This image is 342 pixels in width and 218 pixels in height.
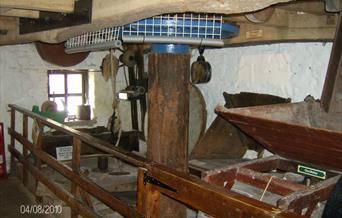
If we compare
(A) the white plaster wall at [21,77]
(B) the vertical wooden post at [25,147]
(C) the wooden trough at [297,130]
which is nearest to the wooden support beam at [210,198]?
(C) the wooden trough at [297,130]

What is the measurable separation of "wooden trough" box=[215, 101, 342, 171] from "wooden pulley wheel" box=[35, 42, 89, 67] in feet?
11.5

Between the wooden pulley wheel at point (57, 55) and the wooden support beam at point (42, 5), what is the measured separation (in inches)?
122

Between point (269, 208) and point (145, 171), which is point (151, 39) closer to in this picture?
point (145, 171)

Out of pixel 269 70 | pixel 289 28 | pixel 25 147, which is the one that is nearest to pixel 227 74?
pixel 269 70

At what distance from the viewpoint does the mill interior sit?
1591mm

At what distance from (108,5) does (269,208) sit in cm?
109

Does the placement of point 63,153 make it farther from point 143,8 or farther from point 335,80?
point 143,8

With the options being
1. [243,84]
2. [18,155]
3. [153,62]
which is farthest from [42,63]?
[153,62]

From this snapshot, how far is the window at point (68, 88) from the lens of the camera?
5176 millimetres

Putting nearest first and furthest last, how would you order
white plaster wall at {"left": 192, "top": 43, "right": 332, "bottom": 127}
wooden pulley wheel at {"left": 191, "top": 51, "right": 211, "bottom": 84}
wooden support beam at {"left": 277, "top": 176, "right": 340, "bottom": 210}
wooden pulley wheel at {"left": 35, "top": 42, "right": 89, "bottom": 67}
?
wooden support beam at {"left": 277, "top": 176, "right": 340, "bottom": 210} < white plaster wall at {"left": 192, "top": 43, "right": 332, "bottom": 127} < wooden pulley wheel at {"left": 191, "top": 51, "right": 211, "bottom": 84} < wooden pulley wheel at {"left": 35, "top": 42, "right": 89, "bottom": 67}

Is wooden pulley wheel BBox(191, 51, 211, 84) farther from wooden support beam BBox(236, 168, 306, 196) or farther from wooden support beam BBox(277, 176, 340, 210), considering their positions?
wooden support beam BBox(277, 176, 340, 210)

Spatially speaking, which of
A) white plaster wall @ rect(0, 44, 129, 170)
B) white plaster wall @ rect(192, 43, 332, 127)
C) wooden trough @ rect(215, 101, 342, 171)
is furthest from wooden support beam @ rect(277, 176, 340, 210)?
white plaster wall @ rect(0, 44, 129, 170)

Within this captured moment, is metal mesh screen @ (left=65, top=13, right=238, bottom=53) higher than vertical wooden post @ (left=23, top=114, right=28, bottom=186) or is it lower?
higher

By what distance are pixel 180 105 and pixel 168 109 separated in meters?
0.09
